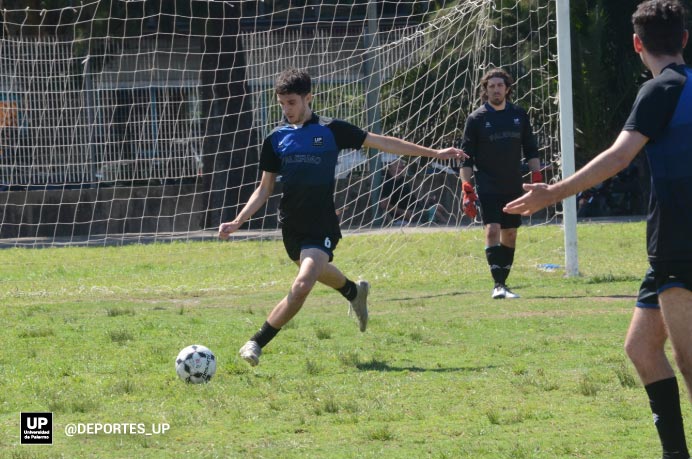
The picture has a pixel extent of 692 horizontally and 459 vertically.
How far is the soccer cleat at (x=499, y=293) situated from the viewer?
11477 millimetres

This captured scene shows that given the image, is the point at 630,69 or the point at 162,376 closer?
the point at 162,376

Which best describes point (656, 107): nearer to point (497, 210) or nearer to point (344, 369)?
point (344, 369)

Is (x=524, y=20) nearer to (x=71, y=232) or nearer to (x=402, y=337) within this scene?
(x=402, y=337)

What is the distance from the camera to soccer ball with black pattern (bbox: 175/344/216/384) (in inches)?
281

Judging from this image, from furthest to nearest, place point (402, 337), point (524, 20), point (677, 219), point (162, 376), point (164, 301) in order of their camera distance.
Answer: point (524, 20) → point (164, 301) → point (402, 337) → point (162, 376) → point (677, 219)

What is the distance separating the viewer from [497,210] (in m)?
11.4

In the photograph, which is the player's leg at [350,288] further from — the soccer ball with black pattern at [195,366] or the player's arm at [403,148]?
the soccer ball with black pattern at [195,366]

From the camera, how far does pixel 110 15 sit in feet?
59.5

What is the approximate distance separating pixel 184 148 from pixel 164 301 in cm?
614

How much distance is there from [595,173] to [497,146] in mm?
6915

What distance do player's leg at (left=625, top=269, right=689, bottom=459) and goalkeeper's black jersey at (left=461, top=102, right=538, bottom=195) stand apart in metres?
6.44

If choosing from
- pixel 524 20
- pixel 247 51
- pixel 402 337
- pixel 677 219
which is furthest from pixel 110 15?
pixel 677 219

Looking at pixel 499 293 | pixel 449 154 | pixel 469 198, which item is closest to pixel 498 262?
pixel 499 293

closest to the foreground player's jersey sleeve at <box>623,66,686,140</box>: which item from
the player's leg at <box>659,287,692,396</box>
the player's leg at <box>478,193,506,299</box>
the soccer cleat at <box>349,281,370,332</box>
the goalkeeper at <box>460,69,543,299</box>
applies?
the player's leg at <box>659,287,692,396</box>
